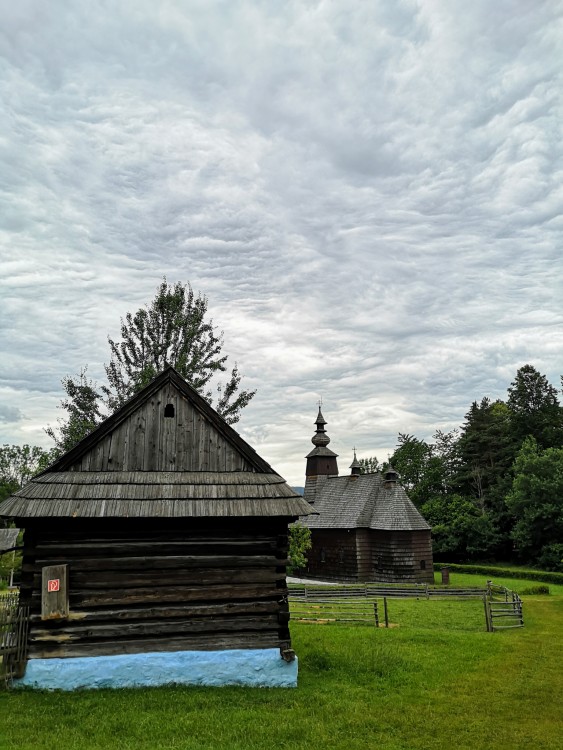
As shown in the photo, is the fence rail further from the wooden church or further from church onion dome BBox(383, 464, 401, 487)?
church onion dome BBox(383, 464, 401, 487)

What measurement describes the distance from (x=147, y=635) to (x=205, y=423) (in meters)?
4.84

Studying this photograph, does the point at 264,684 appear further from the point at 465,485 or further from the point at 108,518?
the point at 465,485

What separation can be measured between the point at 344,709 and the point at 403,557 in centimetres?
2697

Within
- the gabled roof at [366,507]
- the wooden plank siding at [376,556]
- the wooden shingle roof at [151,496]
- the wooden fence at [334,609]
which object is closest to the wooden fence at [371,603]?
the wooden fence at [334,609]

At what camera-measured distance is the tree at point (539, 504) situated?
42344 millimetres

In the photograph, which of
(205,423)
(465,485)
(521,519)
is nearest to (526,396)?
(465,485)

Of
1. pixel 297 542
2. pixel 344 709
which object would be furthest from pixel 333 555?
pixel 344 709

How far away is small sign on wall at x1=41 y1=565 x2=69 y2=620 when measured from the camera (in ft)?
35.7

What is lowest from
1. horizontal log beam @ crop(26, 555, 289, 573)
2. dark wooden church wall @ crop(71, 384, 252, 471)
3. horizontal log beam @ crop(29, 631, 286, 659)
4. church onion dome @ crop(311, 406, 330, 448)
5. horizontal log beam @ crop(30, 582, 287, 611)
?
horizontal log beam @ crop(29, 631, 286, 659)

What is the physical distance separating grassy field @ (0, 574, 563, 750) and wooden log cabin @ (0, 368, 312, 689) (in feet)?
1.97

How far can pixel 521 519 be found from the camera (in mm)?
45688

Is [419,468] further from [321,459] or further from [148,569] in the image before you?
[148,569]

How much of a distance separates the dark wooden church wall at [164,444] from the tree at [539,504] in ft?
125

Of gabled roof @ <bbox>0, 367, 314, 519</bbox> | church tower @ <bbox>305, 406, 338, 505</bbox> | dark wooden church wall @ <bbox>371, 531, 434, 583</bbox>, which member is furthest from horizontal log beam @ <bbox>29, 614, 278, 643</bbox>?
church tower @ <bbox>305, 406, 338, 505</bbox>
